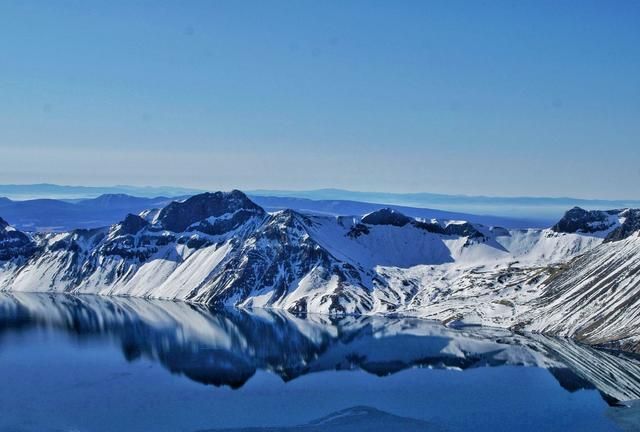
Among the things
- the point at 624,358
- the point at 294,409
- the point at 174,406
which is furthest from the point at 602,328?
the point at 174,406

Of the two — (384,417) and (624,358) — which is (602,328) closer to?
(624,358)

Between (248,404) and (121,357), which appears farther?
(121,357)

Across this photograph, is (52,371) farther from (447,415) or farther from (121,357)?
(447,415)

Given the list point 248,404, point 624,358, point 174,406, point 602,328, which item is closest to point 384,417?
point 248,404

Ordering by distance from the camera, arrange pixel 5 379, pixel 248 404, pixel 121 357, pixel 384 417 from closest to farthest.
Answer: pixel 384 417 → pixel 248 404 → pixel 5 379 → pixel 121 357

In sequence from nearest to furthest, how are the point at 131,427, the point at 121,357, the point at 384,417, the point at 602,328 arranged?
the point at 131,427 < the point at 384,417 < the point at 121,357 < the point at 602,328

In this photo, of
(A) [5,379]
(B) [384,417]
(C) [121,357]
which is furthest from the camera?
(C) [121,357]
